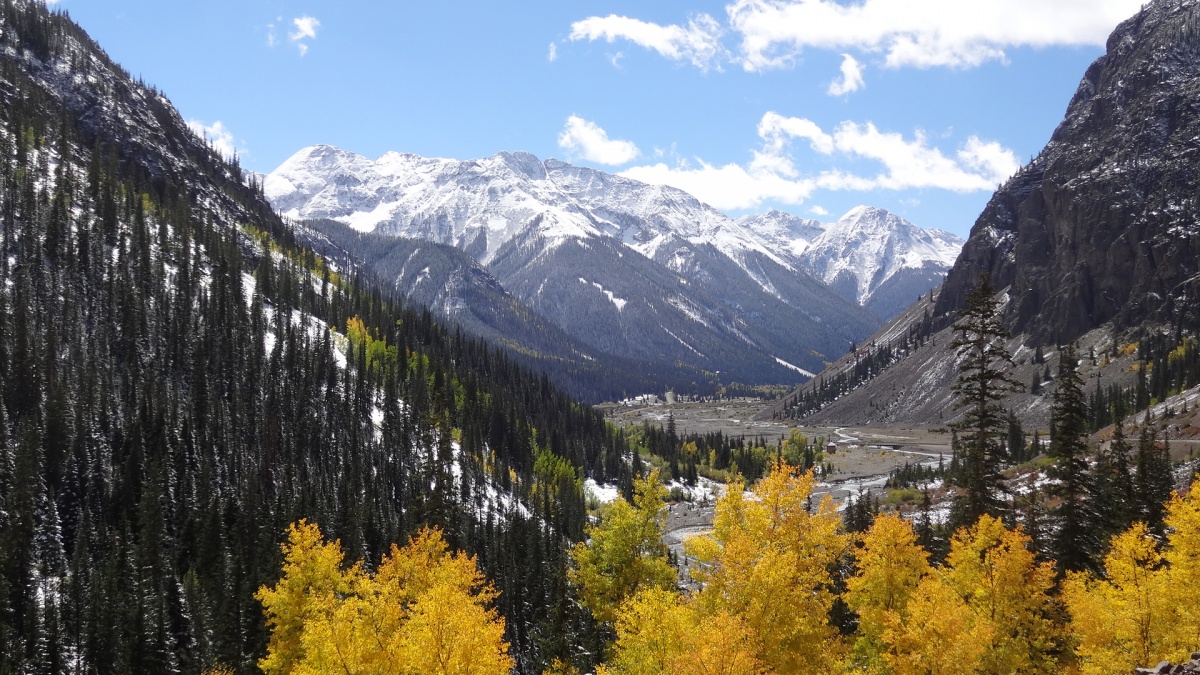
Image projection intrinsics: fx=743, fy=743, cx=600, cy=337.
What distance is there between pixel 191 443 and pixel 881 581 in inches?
4338

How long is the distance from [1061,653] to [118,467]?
11174cm

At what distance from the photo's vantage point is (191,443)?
116 meters

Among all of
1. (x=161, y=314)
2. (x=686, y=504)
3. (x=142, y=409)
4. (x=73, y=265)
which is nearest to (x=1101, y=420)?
(x=686, y=504)

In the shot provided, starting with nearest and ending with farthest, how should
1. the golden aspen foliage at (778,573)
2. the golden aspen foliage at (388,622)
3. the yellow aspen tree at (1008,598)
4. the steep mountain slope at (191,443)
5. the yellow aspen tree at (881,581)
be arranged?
the golden aspen foliage at (778,573), the golden aspen foliage at (388,622), the yellow aspen tree at (1008,598), the yellow aspen tree at (881,581), the steep mountain slope at (191,443)

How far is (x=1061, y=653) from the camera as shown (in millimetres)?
36562

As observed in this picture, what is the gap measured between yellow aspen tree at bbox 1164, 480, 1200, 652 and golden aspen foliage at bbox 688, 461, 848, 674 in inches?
536

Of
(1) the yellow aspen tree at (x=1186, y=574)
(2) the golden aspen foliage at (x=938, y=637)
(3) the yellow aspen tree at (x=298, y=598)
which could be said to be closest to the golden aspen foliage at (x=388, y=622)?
(3) the yellow aspen tree at (x=298, y=598)

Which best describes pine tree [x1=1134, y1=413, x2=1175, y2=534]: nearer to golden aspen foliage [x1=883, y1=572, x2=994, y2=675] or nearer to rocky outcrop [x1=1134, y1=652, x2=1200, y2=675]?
golden aspen foliage [x1=883, y1=572, x2=994, y2=675]

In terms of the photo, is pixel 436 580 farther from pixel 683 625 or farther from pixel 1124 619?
pixel 1124 619

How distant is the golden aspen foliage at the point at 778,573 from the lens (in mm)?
29203

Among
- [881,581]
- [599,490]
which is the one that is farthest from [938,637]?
[599,490]

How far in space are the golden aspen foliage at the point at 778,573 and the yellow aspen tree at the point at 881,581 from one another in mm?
3618

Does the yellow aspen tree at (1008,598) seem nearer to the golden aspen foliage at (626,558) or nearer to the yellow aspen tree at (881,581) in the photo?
the yellow aspen tree at (881,581)

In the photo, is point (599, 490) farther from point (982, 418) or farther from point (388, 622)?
point (982, 418)
